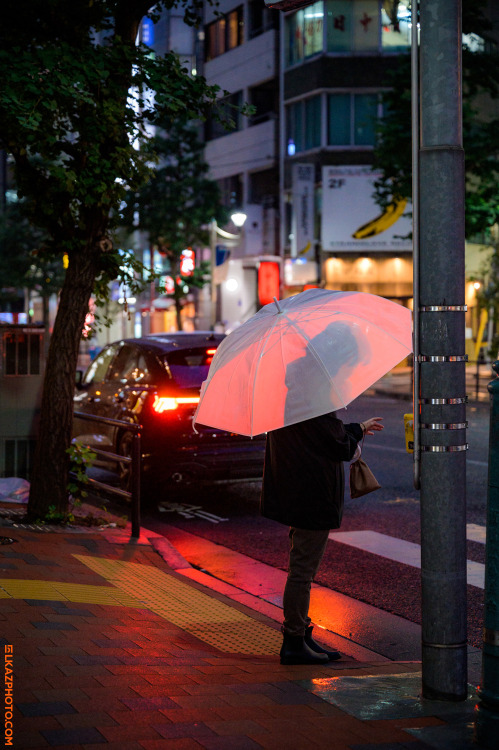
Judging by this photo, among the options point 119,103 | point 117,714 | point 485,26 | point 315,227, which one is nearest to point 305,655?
point 117,714

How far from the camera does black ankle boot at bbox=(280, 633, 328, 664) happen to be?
510cm

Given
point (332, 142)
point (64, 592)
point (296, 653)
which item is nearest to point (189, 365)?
point (64, 592)

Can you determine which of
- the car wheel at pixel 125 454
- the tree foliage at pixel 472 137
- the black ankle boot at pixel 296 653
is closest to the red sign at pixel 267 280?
the tree foliage at pixel 472 137

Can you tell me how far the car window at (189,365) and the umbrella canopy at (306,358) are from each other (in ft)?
16.3

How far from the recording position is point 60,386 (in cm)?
865

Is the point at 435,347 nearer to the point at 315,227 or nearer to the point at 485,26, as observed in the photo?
the point at 485,26

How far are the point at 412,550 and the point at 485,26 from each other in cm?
1950

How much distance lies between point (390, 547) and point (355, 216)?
31.6 m

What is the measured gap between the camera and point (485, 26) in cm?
2411

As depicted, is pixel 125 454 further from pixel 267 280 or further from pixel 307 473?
pixel 267 280

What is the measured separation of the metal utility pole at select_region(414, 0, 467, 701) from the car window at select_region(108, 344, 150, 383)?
648 centimetres

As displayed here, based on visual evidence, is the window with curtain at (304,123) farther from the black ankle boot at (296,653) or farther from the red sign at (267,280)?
the black ankle boot at (296,653)

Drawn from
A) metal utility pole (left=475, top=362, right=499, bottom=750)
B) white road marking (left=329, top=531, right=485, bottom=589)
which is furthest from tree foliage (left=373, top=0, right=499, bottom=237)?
metal utility pole (left=475, top=362, right=499, bottom=750)

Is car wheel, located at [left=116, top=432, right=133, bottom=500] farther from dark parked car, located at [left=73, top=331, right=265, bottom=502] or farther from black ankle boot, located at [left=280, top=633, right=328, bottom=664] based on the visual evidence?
black ankle boot, located at [left=280, top=633, right=328, bottom=664]
